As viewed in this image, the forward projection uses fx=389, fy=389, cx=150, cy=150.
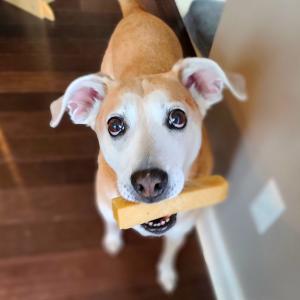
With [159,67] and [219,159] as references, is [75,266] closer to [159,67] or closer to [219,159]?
[219,159]

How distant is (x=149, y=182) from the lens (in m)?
0.95

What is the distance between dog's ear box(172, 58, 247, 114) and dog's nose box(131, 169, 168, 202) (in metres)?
0.33

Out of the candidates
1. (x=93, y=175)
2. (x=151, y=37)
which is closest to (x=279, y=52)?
(x=151, y=37)

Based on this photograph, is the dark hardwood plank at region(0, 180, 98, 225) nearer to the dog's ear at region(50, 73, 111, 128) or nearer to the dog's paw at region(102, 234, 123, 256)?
the dog's paw at region(102, 234, 123, 256)

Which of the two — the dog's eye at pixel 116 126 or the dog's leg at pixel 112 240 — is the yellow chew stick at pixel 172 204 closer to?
the dog's eye at pixel 116 126

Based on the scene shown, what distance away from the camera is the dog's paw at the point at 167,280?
163cm

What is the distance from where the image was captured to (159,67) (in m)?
1.40

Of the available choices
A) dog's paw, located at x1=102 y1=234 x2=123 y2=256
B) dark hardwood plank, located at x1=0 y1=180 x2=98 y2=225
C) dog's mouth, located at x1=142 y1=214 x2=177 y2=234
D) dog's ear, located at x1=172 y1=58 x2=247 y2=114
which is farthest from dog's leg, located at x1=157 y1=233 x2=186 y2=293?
dog's ear, located at x1=172 y1=58 x2=247 y2=114

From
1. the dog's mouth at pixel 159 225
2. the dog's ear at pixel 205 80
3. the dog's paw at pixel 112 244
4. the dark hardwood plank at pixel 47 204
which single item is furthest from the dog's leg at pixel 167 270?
the dog's ear at pixel 205 80

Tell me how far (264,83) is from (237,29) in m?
0.20

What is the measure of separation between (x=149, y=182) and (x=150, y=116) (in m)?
0.20

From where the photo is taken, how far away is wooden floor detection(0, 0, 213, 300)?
4.92ft

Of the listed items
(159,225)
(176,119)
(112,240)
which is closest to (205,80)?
(176,119)

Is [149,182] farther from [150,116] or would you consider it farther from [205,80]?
[205,80]
